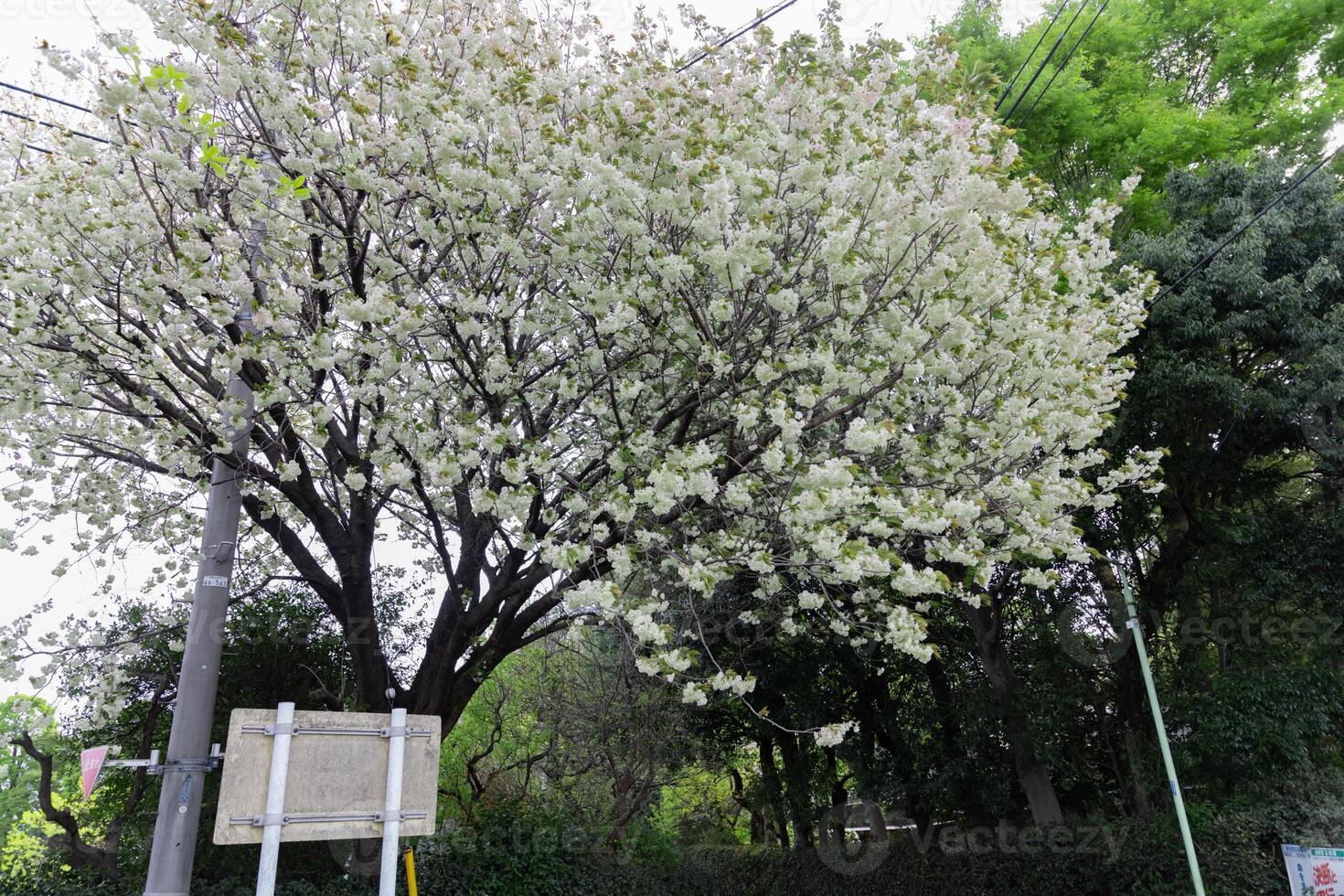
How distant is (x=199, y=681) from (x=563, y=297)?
3.12m

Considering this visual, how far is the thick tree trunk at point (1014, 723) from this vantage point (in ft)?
32.6

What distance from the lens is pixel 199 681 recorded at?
15.2ft

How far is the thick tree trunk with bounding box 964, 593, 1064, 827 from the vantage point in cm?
993

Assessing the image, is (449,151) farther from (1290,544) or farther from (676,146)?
(1290,544)

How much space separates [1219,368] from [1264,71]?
602cm

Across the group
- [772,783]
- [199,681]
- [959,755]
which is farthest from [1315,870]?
[199,681]

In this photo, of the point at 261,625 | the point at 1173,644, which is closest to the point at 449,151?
the point at 261,625

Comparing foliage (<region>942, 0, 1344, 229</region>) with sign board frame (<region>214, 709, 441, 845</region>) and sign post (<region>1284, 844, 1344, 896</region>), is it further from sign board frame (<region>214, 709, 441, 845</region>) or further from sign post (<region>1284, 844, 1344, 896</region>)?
sign board frame (<region>214, 709, 441, 845</region>)

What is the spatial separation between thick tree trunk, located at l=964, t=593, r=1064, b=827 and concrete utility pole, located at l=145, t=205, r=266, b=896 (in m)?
7.79

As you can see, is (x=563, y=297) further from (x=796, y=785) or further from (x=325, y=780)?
(x=796, y=785)

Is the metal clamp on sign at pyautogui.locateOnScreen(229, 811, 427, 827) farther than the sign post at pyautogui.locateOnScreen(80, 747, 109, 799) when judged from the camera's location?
No

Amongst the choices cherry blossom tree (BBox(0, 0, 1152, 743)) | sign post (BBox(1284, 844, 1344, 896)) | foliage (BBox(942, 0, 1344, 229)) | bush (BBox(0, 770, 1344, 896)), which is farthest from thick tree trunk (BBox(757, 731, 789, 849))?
foliage (BBox(942, 0, 1344, 229))

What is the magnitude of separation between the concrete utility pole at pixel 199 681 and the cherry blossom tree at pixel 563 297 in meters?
0.19

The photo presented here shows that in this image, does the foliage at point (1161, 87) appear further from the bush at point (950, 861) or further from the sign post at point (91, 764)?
the sign post at point (91, 764)
